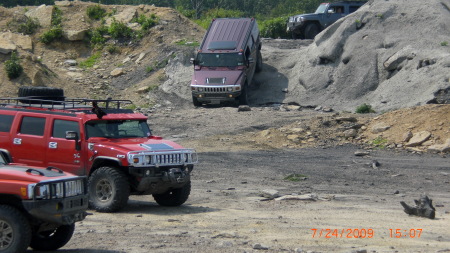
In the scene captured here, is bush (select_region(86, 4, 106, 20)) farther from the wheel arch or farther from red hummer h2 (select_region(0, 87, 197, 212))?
the wheel arch

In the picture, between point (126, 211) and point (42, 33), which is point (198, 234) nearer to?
point (126, 211)

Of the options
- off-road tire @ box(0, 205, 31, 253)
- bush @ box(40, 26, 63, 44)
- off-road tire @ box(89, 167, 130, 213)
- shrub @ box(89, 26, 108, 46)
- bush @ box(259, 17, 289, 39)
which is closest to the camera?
off-road tire @ box(0, 205, 31, 253)

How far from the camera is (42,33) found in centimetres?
3862

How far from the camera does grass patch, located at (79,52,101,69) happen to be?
37.0 metres

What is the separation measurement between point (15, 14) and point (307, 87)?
17.4 meters

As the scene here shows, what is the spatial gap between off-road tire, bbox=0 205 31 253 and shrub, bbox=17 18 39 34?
31.0 metres

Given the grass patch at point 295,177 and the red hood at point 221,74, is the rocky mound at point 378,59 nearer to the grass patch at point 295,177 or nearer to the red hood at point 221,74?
the red hood at point 221,74

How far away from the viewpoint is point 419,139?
21531 mm

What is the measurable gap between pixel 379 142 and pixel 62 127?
11471mm

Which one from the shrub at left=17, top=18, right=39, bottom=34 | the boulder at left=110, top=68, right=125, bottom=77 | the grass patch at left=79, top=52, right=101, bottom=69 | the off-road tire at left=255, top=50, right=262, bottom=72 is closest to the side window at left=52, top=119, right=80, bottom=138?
the off-road tire at left=255, top=50, right=262, bottom=72

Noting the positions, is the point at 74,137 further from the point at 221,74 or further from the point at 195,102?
the point at 195,102

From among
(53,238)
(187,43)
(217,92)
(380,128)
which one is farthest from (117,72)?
(53,238)
